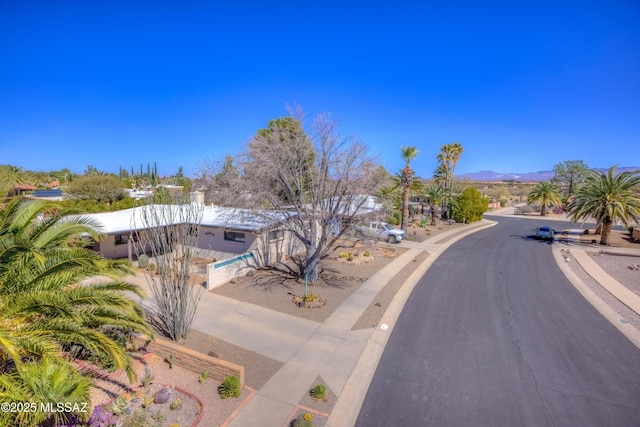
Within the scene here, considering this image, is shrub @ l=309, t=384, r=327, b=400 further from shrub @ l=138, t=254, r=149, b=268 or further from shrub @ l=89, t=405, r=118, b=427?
shrub @ l=138, t=254, r=149, b=268

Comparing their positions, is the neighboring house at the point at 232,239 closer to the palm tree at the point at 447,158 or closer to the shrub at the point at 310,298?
the shrub at the point at 310,298

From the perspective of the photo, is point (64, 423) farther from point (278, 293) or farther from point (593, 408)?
point (593, 408)

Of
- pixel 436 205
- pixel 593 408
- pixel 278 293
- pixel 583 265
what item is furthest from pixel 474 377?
pixel 436 205

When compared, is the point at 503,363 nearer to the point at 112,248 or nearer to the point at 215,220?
the point at 215,220

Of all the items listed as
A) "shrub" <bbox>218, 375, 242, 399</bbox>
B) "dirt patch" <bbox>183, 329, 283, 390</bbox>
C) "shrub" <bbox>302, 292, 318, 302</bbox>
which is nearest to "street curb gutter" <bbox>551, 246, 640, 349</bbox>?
"shrub" <bbox>302, 292, 318, 302</bbox>

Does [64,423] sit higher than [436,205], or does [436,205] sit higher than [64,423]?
[436,205]

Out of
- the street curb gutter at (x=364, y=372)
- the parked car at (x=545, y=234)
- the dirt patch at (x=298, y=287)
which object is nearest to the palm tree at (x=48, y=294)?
the street curb gutter at (x=364, y=372)
